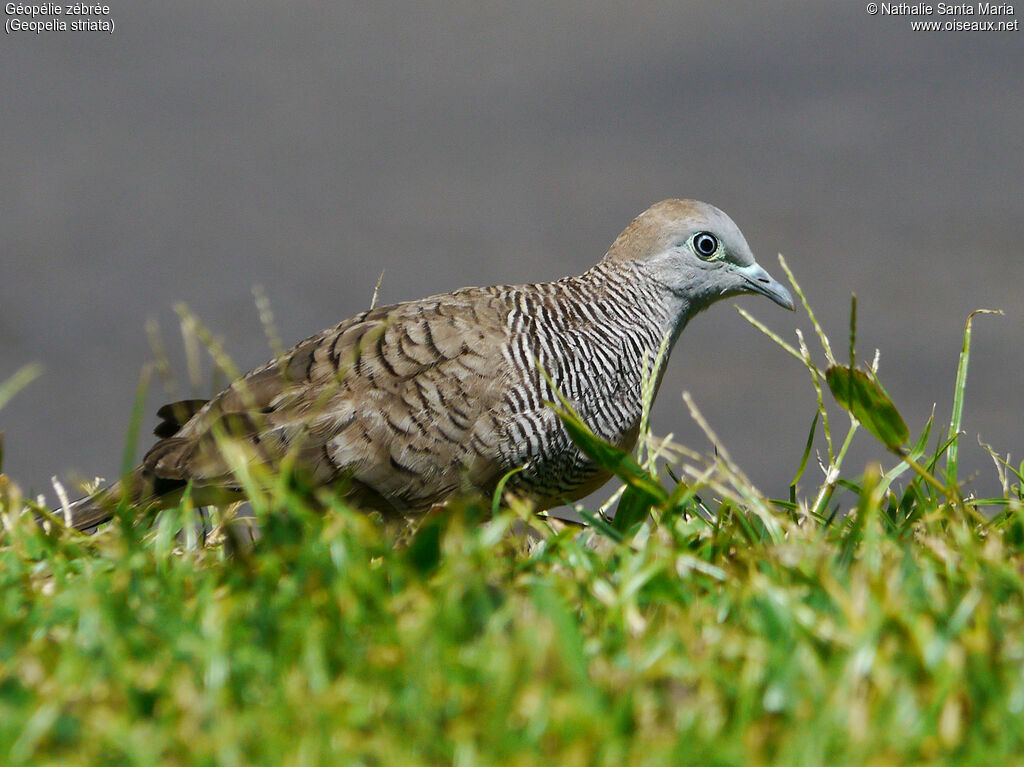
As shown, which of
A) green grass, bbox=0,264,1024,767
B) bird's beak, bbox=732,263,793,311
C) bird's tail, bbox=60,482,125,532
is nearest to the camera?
green grass, bbox=0,264,1024,767

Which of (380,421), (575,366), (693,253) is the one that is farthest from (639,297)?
(380,421)

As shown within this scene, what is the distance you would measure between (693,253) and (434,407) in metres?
1.44

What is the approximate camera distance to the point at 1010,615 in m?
2.37

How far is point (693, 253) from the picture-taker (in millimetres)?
4680

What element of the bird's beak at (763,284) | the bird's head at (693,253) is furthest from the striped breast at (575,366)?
the bird's beak at (763,284)

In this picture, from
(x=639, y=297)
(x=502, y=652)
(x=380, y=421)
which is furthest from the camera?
(x=639, y=297)

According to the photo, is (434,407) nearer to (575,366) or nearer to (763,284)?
(575,366)

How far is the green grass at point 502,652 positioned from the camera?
1753 millimetres

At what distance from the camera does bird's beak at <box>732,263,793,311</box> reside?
4.79 meters

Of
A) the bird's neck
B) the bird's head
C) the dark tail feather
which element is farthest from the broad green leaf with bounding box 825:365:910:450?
the dark tail feather

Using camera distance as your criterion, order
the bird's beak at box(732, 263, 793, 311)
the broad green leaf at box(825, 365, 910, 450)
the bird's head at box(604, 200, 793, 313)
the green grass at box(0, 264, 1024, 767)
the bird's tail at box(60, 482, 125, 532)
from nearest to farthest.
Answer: the green grass at box(0, 264, 1024, 767) → the broad green leaf at box(825, 365, 910, 450) → the bird's tail at box(60, 482, 125, 532) → the bird's head at box(604, 200, 793, 313) → the bird's beak at box(732, 263, 793, 311)

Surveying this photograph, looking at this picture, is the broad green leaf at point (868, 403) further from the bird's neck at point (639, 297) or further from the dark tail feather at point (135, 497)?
the dark tail feather at point (135, 497)

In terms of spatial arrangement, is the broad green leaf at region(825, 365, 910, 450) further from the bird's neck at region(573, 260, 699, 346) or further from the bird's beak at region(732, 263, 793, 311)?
the bird's beak at region(732, 263, 793, 311)

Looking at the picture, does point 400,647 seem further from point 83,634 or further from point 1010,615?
point 1010,615
